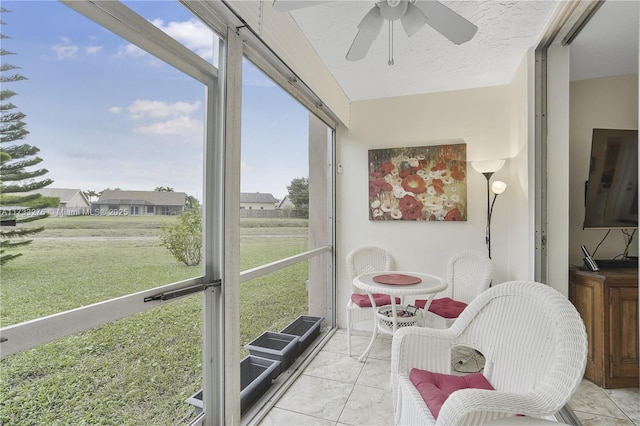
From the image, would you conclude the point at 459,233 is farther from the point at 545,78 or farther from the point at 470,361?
the point at 545,78

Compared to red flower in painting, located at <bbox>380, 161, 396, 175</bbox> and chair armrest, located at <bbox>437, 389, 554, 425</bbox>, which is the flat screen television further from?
chair armrest, located at <bbox>437, 389, 554, 425</bbox>

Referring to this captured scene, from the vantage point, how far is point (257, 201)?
2.34 metres

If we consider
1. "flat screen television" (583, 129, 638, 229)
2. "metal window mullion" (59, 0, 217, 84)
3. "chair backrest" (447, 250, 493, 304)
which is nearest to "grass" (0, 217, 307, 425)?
"metal window mullion" (59, 0, 217, 84)

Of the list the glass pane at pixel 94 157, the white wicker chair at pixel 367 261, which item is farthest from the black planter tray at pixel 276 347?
the glass pane at pixel 94 157

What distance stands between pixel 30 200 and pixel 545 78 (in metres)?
3.20

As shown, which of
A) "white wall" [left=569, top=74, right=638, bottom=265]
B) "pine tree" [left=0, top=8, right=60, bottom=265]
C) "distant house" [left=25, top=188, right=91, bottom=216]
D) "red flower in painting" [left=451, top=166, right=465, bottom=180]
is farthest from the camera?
"red flower in painting" [left=451, top=166, right=465, bottom=180]

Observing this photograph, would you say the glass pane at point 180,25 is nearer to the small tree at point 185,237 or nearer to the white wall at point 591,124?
the small tree at point 185,237

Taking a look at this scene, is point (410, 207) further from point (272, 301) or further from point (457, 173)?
point (272, 301)

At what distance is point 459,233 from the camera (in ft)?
11.0

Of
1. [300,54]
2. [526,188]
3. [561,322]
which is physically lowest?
[561,322]

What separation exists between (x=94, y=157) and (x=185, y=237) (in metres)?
0.56

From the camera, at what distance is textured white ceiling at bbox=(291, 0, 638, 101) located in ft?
6.76

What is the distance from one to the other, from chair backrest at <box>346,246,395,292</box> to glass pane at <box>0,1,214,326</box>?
2200 mm

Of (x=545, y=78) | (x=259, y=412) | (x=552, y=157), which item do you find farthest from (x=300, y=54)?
(x=259, y=412)
